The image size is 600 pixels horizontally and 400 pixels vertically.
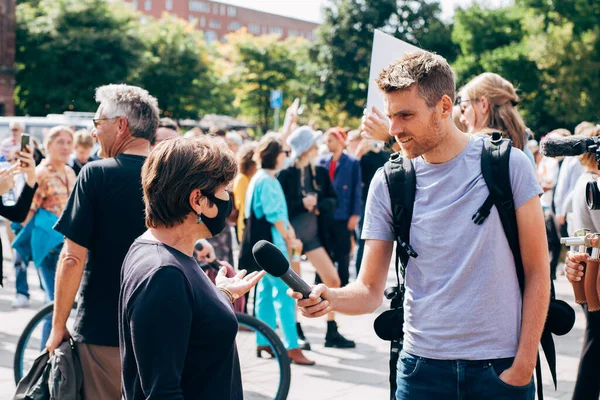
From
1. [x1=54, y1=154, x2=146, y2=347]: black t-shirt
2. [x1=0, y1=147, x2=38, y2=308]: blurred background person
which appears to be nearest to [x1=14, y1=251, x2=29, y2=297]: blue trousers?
[x1=0, y1=147, x2=38, y2=308]: blurred background person

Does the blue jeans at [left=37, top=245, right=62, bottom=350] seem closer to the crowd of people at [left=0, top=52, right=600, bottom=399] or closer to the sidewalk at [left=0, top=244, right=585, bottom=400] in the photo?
the sidewalk at [left=0, top=244, right=585, bottom=400]

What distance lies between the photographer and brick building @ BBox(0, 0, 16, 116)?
39.3 m

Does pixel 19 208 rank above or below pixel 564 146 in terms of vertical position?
below

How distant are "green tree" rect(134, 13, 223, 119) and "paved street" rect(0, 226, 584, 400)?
38.3 metres

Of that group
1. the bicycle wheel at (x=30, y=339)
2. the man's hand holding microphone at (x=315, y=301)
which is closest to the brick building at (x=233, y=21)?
the bicycle wheel at (x=30, y=339)

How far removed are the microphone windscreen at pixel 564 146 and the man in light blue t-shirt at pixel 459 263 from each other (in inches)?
9.0

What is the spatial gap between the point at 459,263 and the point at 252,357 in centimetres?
264

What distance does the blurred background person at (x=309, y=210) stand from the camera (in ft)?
24.0

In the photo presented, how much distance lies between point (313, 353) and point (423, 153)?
4.65 m

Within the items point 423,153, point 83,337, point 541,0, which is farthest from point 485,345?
point 541,0

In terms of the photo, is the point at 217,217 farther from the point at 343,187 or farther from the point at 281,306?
the point at 343,187

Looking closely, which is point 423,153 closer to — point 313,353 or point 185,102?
point 313,353

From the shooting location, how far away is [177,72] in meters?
48.7

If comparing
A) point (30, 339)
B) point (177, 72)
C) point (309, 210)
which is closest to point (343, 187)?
point (309, 210)
